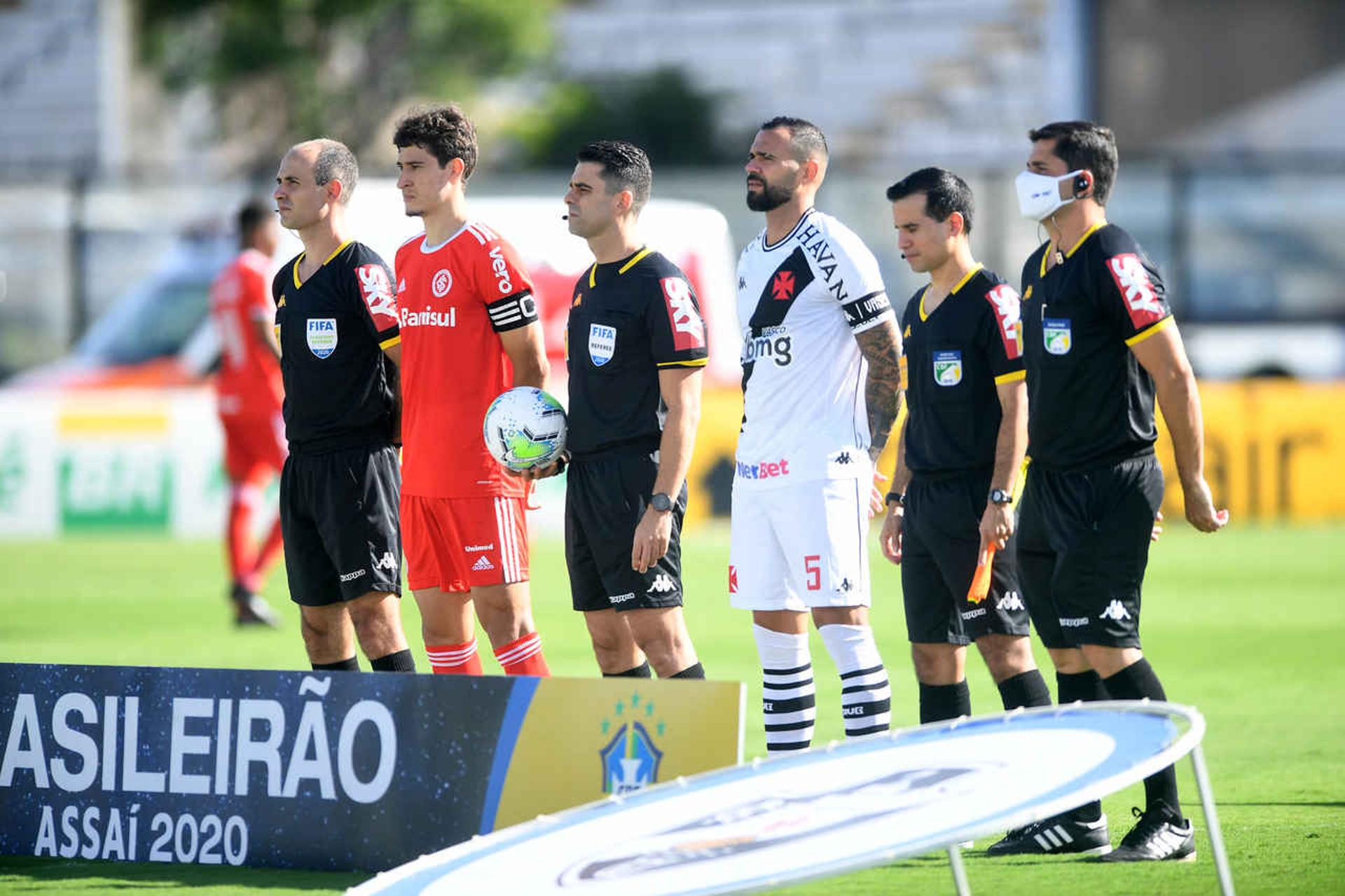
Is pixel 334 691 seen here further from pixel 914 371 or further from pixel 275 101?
pixel 275 101

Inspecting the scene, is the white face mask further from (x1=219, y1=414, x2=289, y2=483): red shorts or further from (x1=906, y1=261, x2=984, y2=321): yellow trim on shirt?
(x1=219, y1=414, x2=289, y2=483): red shorts

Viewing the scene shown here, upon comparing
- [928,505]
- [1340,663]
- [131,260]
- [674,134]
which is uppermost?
[674,134]

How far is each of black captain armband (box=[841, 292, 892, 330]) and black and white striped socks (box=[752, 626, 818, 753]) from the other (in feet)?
3.68

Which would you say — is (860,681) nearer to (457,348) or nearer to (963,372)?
(963,372)

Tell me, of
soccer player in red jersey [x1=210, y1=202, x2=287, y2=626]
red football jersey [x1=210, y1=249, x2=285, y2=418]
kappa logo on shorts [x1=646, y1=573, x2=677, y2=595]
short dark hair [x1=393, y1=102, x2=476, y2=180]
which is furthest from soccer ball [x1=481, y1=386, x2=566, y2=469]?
red football jersey [x1=210, y1=249, x2=285, y2=418]

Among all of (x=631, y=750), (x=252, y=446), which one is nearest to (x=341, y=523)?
(x=631, y=750)

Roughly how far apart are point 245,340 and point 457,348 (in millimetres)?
5678

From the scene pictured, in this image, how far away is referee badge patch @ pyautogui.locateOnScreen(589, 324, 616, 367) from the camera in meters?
6.61

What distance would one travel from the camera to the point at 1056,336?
613 cm

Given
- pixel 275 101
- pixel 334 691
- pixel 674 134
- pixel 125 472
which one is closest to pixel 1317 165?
pixel 125 472

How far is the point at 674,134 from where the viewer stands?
4253cm

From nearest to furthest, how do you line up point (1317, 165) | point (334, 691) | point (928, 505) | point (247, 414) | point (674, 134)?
point (334, 691) → point (928, 505) → point (247, 414) → point (1317, 165) → point (674, 134)

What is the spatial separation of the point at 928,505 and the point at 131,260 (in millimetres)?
22265

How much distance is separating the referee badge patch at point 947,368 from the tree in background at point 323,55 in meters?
35.6
